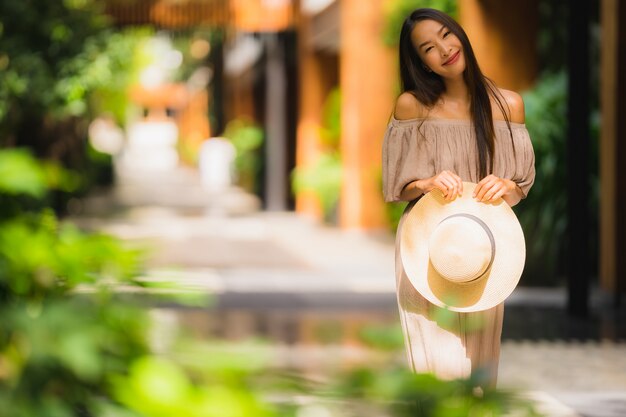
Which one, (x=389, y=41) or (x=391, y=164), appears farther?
A: (x=389, y=41)

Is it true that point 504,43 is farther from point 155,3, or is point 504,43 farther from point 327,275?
point 155,3

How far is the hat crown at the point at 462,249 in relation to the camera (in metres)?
3.71

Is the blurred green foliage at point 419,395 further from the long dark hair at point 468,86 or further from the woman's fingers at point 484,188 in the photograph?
the long dark hair at point 468,86

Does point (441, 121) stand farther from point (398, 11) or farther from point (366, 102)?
point (366, 102)

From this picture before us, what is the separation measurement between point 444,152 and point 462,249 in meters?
0.40

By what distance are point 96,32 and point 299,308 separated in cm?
825

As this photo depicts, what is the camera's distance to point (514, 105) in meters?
4.01

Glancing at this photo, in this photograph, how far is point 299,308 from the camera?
443 inches

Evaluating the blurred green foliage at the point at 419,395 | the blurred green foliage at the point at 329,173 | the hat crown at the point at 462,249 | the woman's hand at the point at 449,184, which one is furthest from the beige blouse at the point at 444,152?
the blurred green foliage at the point at 329,173

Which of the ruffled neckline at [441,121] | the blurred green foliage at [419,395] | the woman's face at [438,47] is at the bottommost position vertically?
the blurred green foliage at [419,395]

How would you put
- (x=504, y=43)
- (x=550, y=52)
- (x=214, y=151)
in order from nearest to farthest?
(x=504, y=43) < (x=550, y=52) < (x=214, y=151)

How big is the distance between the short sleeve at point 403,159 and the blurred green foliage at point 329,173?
18.1 m

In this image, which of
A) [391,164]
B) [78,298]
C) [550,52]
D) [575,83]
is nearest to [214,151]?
[550,52]

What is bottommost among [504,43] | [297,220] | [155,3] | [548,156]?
[297,220]
